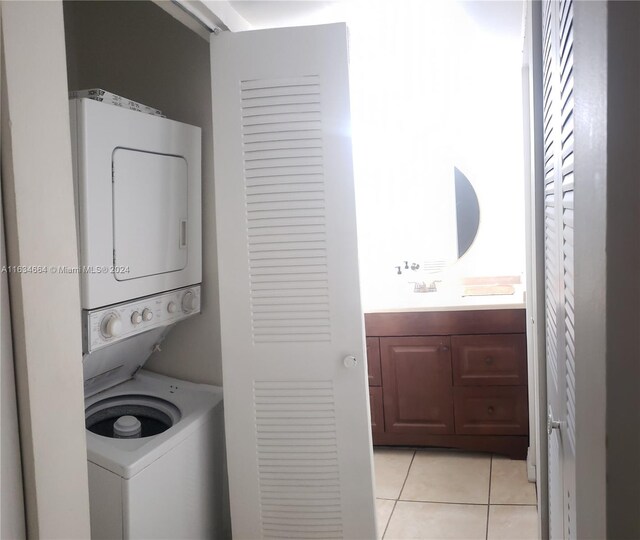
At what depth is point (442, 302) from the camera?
142 inches

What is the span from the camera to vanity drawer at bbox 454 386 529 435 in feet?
10.9

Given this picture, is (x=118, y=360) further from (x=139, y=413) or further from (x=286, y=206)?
(x=286, y=206)

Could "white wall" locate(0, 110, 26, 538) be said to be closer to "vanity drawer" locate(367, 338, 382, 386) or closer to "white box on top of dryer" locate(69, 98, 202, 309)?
"white box on top of dryer" locate(69, 98, 202, 309)

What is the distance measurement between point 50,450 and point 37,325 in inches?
10.7

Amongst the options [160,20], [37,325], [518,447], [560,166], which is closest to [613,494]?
[560,166]

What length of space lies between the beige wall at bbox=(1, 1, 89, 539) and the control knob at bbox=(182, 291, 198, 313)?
3.34 ft

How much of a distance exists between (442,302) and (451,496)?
109 centimetres

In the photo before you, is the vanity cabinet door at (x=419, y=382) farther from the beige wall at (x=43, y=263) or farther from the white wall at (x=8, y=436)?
the white wall at (x=8, y=436)

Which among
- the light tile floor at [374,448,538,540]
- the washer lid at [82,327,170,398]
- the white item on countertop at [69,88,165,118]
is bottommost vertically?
the light tile floor at [374,448,538,540]

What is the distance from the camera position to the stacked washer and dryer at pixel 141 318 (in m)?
1.94

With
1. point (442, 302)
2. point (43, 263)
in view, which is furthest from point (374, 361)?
point (43, 263)

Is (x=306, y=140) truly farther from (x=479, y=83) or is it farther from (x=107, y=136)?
(x=479, y=83)

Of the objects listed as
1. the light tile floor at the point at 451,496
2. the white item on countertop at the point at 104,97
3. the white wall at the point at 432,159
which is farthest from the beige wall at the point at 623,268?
the white wall at the point at 432,159

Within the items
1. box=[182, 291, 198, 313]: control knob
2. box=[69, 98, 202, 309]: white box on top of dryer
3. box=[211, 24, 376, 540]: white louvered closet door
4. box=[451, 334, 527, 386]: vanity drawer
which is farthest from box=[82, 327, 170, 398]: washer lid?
box=[451, 334, 527, 386]: vanity drawer
